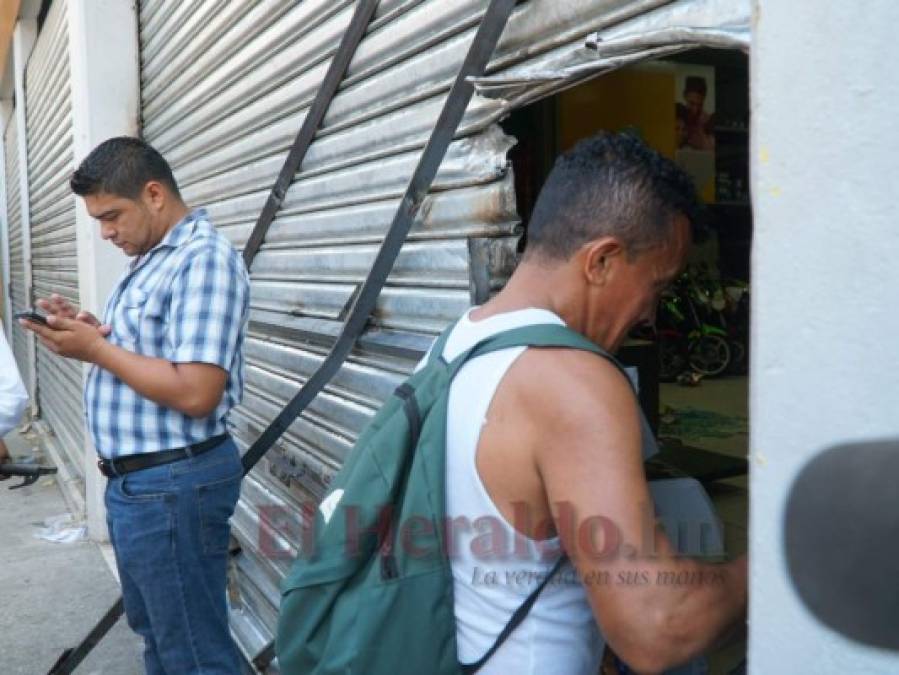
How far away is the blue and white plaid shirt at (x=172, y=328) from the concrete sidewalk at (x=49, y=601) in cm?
197

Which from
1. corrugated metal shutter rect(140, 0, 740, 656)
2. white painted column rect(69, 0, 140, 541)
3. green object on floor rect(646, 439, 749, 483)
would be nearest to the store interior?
green object on floor rect(646, 439, 749, 483)

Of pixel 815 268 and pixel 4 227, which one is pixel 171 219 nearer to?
pixel 815 268

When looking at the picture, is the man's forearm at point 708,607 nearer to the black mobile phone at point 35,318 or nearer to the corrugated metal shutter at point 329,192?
the corrugated metal shutter at point 329,192

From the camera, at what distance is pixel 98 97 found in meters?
5.78

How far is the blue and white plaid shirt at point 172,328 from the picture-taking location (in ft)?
8.11

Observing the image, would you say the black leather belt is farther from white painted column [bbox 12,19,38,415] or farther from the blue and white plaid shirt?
white painted column [bbox 12,19,38,415]

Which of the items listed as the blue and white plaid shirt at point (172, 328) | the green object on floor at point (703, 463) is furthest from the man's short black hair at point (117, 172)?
the green object on floor at point (703, 463)

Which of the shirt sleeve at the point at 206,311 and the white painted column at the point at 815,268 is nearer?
the white painted column at the point at 815,268

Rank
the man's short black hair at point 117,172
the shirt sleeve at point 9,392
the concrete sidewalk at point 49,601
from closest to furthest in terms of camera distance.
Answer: the man's short black hair at point 117,172 < the shirt sleeve at point 9,392 < the concrete sidewalk at point 49,601

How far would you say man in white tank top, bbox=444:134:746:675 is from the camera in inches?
47.3

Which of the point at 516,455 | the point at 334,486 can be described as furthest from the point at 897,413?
the point at 334,486

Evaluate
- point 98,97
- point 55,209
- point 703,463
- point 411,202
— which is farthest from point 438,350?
point 55,209

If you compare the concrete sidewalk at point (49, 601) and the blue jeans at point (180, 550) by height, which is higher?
the blue jeans at point (180, 550)

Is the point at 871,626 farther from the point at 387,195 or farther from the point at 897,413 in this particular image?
the point at 387,195
